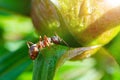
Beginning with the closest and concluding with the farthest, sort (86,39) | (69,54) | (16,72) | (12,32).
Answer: (69,54)
(86,39)
(16,72)
(12,32)

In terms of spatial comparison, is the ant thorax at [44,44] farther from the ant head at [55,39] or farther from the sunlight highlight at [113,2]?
the sunlight highlight at [113,2]

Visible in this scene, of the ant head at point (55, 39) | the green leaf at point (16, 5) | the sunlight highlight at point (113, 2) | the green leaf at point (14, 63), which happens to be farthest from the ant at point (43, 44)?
the green leaf at point (14, 63)

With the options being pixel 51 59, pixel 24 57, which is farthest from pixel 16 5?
pixel 51 59

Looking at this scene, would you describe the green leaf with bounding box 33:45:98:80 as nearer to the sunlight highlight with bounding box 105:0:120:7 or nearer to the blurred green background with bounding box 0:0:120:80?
the sunlight highlight with bounding box 105:0:120:7

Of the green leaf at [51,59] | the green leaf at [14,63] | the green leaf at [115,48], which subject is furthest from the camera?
the green leaf at [14,63]

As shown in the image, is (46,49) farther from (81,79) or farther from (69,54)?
(81,79)

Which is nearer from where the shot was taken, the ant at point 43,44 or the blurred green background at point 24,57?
the ant at point 43,44

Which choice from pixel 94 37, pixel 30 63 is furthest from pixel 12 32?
pixel 94 37
